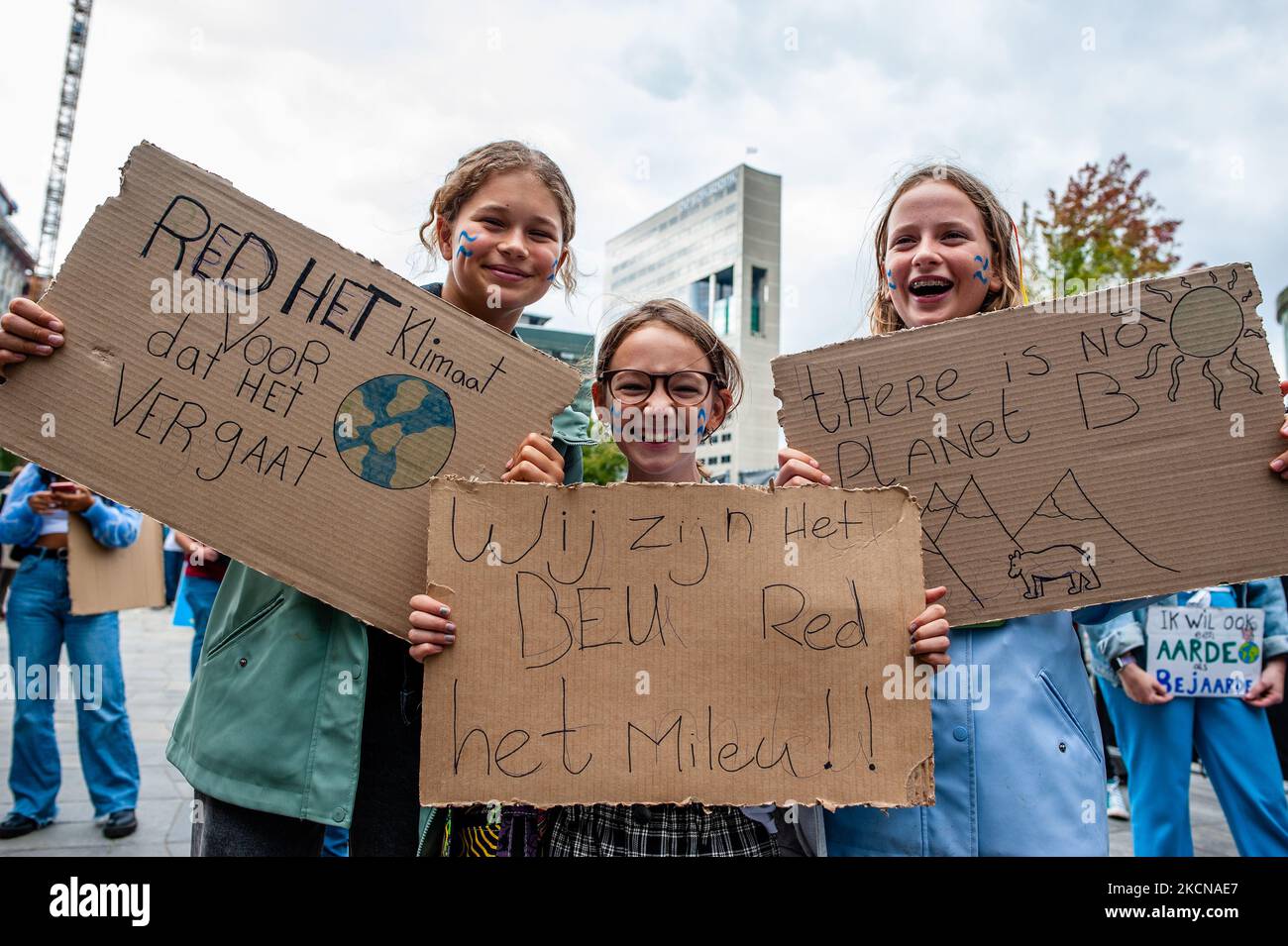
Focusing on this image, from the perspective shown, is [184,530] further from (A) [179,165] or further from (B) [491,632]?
(A) [179,165]

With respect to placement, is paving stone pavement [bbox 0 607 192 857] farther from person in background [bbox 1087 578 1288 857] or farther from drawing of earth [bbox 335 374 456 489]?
person in background [bbox 1087 578 1288 857]

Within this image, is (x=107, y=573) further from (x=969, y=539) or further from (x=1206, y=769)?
(x=1206, y=769)

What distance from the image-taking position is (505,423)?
5.62 ft

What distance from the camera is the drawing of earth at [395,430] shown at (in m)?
1.67

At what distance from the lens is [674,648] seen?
1563mm

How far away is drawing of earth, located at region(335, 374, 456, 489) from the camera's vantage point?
65.6 inches

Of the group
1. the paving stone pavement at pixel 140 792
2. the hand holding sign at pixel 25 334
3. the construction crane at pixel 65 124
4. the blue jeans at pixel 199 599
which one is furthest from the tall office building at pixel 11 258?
the hand holding sign at pixel 25 334

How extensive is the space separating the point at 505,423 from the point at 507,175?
0.57 m

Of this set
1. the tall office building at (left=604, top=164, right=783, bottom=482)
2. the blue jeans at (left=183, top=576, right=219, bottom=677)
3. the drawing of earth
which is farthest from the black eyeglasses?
the tall office building at (left=604, top=164, right=783, bottom=482)

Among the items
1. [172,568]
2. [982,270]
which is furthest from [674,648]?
[172,568]

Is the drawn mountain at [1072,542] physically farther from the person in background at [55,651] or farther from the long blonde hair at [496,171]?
the person in background at [55,651]

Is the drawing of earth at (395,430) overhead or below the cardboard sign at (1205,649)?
overhead

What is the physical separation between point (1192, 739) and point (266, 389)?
355 centimetres

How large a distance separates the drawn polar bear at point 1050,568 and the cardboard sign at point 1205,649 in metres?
2.03
